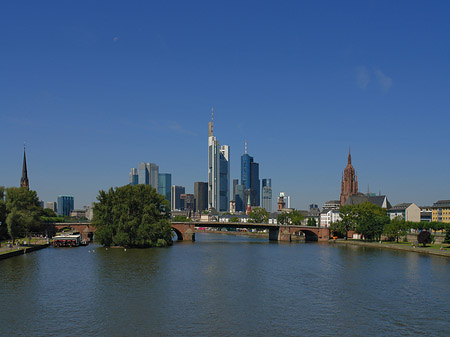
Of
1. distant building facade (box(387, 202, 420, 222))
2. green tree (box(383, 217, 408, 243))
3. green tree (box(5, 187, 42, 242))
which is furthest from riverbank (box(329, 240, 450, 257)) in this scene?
green tree (box(5, 187, 42, 242))

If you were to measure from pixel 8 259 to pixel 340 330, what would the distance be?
58013mm

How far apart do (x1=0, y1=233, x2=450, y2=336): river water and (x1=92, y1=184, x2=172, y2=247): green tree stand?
21.3m

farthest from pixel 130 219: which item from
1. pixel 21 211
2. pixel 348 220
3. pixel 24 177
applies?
pixel 24 177

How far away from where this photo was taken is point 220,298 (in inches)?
1860

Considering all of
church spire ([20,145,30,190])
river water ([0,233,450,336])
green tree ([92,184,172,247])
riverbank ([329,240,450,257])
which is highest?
church spire ([20,145,30,190])

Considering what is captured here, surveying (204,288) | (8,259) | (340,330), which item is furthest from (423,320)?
(8,259)

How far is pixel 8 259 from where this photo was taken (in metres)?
74.9

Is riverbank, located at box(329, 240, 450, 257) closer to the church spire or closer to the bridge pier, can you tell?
the bridge pier

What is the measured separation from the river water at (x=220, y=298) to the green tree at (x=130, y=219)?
21318mm

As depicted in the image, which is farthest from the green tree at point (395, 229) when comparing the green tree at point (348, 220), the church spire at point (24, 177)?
the church spire at point (24, 177)

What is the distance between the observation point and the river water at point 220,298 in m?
36.7

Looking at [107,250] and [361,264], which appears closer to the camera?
[361,264]

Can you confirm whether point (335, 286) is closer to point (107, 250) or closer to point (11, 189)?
point (107, 250)

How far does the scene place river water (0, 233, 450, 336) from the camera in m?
36.7
